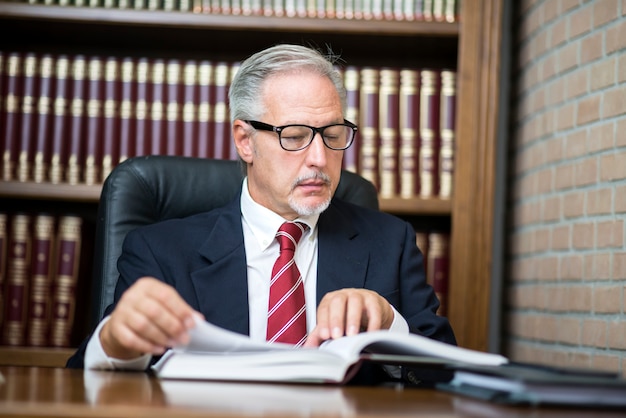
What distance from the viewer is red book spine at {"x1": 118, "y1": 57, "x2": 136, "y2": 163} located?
7.98 ft

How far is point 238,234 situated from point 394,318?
46 cm

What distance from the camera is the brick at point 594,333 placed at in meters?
2.00

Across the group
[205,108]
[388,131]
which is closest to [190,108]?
[205,108]

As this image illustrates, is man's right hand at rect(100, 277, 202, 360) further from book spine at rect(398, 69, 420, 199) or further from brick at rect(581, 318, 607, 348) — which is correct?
book spine at rect(398, 69, 420, 199)

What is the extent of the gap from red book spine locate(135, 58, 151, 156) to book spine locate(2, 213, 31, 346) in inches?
15.1

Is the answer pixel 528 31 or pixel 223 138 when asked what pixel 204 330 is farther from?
pixel 528 31

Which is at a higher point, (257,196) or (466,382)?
(257,196)

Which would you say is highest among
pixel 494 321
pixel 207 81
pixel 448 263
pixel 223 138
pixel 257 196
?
pixel 207 81

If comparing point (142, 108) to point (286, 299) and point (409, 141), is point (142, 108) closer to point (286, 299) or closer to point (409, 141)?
point (409, 141)

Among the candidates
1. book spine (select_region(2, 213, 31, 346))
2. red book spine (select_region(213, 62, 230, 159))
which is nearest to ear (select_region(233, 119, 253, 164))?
red book spine (select_region(213, 62, 230, 159))

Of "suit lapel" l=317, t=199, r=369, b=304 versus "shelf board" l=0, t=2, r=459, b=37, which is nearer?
"suit lapel" l=317, t=199, r=369, b=304

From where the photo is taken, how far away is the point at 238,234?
5.95 feet

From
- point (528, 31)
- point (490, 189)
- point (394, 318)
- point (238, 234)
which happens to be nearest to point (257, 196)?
point (238, 234)

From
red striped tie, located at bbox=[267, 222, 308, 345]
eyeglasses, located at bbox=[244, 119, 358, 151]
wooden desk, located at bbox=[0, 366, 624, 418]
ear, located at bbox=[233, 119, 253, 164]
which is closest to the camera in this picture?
wooden desk, located at bbox=[0, 366, 624, 418]
